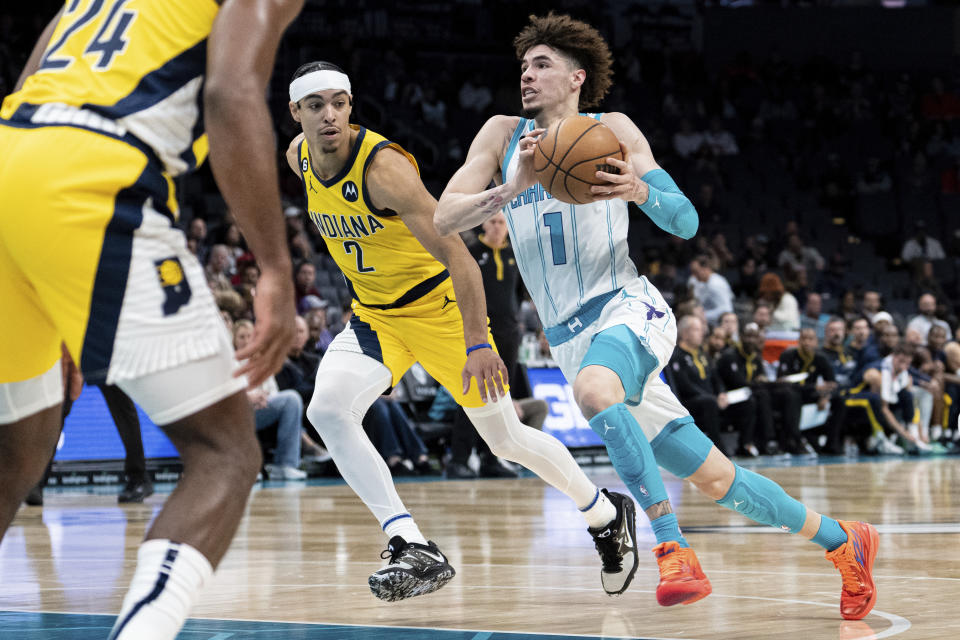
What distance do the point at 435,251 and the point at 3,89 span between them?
1307 cm

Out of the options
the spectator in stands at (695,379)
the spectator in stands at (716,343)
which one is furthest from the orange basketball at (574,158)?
the spectator in stands at (716,343)

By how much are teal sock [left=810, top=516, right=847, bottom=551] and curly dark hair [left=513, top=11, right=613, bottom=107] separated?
1837mm

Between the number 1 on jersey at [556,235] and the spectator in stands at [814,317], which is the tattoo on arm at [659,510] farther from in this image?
the spectator in stands at [814,317]

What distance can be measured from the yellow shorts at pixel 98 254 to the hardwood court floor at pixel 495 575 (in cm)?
168

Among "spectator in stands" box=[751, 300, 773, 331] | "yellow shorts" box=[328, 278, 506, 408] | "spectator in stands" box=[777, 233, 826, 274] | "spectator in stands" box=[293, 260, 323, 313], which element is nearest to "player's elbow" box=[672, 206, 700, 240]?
"yellow shorts" box=[328, 278, 506, 408]

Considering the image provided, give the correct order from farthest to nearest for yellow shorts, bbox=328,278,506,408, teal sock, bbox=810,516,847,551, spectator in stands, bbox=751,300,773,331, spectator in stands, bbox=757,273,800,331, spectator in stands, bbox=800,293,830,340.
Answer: spectator in stands, bbox=800,293,830,340
spectator in stands, bbox=757,273,800,331
spectator in stands, bbox=751,300,773,331
yellow shorts, bbox=328,278,506,408
teal sock, bbox=810,516,847,551

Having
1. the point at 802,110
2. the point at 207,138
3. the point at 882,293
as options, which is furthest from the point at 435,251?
the point at 802,110

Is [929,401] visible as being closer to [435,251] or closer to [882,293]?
[882,293]

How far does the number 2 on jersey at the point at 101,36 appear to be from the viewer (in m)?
2.55

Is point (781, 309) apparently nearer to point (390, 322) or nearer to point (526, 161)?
point (390, 322)

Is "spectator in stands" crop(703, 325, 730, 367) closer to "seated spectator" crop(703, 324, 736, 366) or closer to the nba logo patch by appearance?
"seated spectator" crop(703, 324, 736, 366)

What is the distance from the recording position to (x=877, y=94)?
89.1 feet

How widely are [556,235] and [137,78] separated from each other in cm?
254

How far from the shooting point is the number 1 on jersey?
486cm
